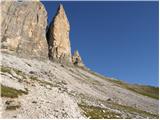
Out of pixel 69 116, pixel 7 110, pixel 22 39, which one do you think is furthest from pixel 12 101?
pixel 22 39

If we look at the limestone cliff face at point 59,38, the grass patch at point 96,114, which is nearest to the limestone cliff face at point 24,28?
the limestone cliff face at point 59,38

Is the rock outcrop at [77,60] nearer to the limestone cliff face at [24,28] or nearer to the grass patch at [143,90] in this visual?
the grass patch at [143,90]

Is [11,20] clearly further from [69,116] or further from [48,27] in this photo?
[69,116]

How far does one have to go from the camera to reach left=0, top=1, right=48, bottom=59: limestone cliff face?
123688 millimetres

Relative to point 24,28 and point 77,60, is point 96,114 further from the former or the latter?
point 77,60

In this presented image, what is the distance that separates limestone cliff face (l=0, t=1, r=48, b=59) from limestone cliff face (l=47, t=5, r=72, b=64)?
5.22 meters

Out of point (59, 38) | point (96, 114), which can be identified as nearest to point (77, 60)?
point (59, 38)

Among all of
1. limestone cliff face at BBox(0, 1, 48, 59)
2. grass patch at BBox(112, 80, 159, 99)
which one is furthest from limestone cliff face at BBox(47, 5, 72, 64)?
grass patch at BBox(112, 80, 159, 99)

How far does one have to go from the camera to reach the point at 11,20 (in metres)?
130

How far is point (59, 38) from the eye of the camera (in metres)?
152

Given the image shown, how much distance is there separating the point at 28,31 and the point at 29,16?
836 cm

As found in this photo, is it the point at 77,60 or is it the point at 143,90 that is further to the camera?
the point at 77,60

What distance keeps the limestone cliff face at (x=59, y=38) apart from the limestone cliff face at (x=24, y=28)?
17.1ft

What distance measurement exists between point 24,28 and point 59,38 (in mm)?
24025
